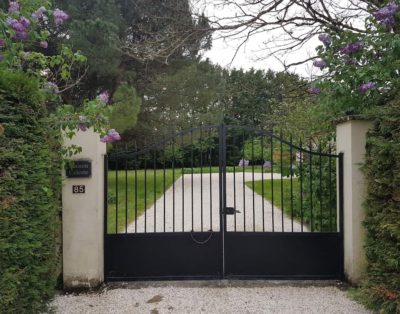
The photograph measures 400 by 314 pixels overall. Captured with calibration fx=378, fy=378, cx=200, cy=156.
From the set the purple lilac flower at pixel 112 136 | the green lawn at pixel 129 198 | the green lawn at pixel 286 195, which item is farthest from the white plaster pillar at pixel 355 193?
the green lawn at pixel 286 195

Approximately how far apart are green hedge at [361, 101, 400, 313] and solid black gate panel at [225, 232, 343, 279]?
3.86 ft

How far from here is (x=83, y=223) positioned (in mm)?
4570

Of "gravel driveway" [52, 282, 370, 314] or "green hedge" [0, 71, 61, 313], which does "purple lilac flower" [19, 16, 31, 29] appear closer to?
"green hedge" [0, 71, 61, 313]

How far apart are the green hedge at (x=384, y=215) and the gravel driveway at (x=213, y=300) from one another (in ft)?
2.68

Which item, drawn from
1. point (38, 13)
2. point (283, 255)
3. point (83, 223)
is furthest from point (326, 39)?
point (83, 223)

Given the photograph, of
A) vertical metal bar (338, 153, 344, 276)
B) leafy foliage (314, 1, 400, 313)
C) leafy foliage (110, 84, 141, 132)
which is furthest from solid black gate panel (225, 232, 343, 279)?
leafy foliage (110, 84, 141, 132)

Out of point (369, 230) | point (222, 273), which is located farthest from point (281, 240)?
point (369, 230)

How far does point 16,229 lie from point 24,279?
468 millimetres

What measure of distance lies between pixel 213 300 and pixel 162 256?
0.90 metres

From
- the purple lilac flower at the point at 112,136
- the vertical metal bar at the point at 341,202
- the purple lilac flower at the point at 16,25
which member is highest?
the purple lilac flower at the point at 16,25

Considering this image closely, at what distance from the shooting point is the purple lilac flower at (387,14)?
4.07 metres

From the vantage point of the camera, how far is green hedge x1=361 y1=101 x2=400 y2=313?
3.17 metres

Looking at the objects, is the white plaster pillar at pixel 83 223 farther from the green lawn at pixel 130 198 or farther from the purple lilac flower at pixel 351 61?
the purple lilac flower at pixel 351 61

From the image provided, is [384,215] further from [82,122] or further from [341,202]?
[82,122]
